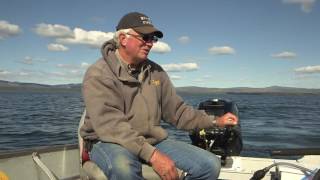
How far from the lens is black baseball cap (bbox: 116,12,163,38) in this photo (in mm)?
3496

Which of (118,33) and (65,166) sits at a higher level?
(118,33)

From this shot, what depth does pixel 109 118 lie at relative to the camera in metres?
3.21

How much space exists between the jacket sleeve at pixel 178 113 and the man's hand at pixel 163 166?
858mm

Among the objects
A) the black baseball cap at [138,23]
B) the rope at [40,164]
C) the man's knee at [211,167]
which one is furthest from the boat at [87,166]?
the black baseball cap at [138,23]

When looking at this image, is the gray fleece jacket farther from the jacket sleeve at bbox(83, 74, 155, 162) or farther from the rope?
the rope

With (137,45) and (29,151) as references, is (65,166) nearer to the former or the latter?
(29,151)

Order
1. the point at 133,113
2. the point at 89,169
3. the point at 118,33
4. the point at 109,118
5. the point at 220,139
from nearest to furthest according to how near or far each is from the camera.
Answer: the point at 109,118 → the point at 89,169 → the point at 133,113 → the point at 118,33 → the point at 220,139

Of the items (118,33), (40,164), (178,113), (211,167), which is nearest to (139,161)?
(211,167)

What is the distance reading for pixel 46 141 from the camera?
563 inches

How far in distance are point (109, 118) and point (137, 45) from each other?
2.28 ft

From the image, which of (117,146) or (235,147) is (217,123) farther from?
(235,147)

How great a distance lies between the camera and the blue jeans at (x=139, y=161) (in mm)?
3088

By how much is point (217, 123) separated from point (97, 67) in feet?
4.11

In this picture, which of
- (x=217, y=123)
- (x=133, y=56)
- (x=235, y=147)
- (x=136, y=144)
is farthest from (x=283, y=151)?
(x=235, y=147)
